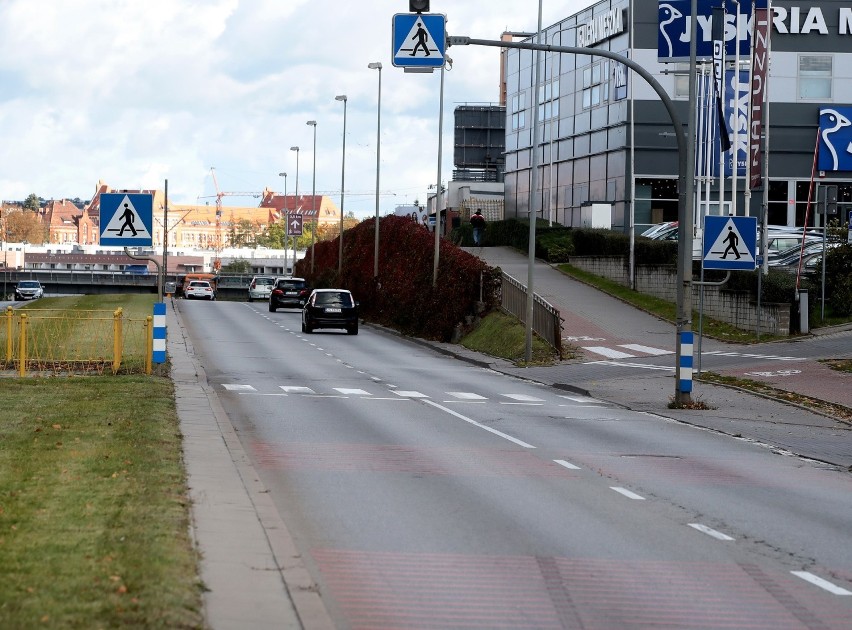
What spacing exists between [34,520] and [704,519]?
5211mm

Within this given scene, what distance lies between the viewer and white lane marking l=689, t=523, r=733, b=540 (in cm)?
1035

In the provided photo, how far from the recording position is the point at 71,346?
28.5m

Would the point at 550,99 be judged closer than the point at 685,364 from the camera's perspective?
No

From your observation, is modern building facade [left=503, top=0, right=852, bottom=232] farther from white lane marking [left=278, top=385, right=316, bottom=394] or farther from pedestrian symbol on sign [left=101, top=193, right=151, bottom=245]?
pedestrian symbol on sign [left=101, top=193, right=151, bottom=245]

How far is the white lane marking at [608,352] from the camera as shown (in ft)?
119

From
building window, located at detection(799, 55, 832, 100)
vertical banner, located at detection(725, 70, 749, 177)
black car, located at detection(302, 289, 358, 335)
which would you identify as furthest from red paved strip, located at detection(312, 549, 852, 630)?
building window, located at detection(799, 55, 832, 100)

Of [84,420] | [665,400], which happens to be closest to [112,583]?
[84,420]

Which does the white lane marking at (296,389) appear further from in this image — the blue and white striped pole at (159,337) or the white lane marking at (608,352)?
the white lane marking at (608,352)

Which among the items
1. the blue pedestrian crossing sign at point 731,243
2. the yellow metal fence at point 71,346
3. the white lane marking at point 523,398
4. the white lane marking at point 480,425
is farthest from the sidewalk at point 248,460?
the white lane marking at point 480,425

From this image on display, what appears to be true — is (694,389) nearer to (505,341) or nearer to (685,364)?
(685,364)

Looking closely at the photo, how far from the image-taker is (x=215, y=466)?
13.1 meters

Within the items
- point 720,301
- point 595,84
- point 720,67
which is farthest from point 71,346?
point 595,84

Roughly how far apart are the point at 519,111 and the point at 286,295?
18.7m

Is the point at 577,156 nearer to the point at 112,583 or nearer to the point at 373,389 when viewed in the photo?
the point at 373,389
